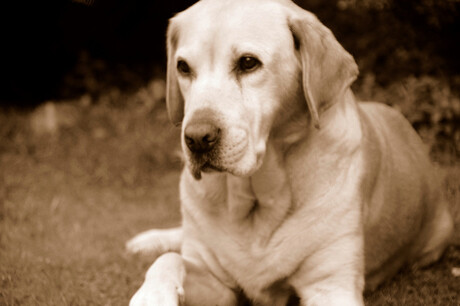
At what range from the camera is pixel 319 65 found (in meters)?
3.02

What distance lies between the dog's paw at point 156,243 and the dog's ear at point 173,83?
3.88ft

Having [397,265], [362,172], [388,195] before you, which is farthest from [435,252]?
[362,172]

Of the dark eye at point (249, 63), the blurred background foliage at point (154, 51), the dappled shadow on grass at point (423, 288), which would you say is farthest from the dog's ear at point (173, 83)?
the blurred background foliage at point (154, 51)

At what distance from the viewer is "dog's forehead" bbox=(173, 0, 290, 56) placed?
9.77 feet

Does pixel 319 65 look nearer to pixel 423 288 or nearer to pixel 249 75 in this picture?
pixel 249 75

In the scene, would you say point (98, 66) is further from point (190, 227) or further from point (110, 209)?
point (190, 227)

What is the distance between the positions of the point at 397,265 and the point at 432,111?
104 inches

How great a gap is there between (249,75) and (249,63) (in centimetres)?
6

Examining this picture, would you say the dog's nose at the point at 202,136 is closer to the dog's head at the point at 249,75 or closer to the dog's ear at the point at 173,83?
the dog's head at the point at 249,75

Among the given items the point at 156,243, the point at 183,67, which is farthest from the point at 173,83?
the point at 156,243

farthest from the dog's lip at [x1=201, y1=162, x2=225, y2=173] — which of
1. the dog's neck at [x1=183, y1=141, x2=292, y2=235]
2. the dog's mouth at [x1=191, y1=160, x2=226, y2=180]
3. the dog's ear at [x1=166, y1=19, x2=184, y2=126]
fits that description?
the dog's ear at [x1=166, y1=19, x2=184, y2=126]

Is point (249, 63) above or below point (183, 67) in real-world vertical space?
above

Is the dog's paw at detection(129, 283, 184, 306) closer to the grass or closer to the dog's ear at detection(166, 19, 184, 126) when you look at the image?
the grass

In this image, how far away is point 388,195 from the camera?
359 centimetres
